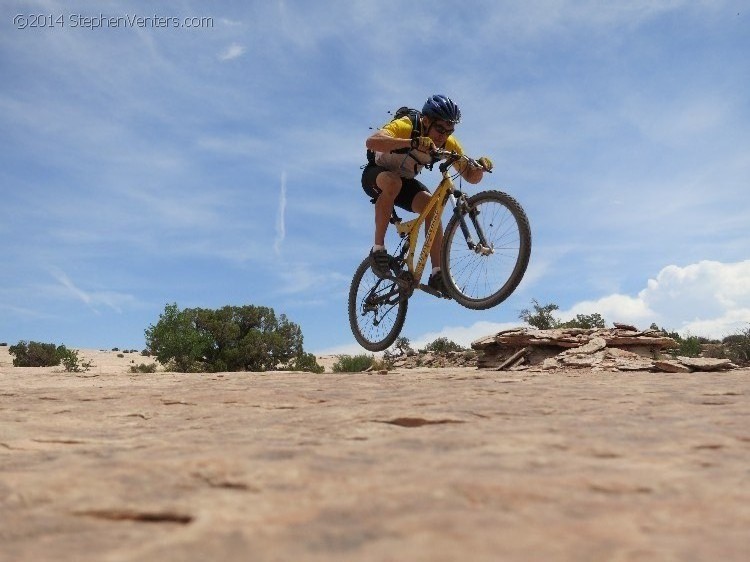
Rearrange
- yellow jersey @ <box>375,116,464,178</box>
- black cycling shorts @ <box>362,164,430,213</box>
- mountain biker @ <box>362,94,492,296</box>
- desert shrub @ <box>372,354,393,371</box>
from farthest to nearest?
desert shrub @ <box>372,354,393,371</box>, black cycling shorts @ <box>362,164,430,213</box>, yellow jersey @ <box>375,116,464,178</box>, mountain biker @ <box>362,94,492,296</box>

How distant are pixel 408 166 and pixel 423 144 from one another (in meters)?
0.77

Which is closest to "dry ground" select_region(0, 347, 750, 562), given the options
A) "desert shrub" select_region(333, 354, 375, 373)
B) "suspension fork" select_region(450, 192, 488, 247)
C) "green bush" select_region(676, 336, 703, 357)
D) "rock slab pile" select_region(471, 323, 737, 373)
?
"suspension fork" select_region(450, 192, 488, 247)

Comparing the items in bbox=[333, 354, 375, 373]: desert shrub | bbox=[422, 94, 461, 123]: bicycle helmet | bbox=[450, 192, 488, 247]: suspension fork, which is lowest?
bbox=[333, 354, 375, 373]: desert shrub

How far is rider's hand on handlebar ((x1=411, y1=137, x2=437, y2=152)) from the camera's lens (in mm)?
6762

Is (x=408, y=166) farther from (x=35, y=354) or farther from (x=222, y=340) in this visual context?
(x=35, y=354)

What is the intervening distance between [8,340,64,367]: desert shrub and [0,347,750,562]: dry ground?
96.1 feet

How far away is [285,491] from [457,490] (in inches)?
17.1

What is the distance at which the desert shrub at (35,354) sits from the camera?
94.7 feet

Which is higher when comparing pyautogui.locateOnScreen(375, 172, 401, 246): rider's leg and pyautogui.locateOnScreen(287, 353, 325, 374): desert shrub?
pyautogui.locateOnScreen(375, 172, 401, 246): rider's leg

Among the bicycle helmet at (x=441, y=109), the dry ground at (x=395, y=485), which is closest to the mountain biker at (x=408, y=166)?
the bicycle helmet at (x=441, y=109)

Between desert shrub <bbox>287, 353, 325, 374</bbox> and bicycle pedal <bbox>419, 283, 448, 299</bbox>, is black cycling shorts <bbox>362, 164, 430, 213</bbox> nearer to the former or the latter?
bicycle pedal <bbox>419, 283, 448, 299</bbox>

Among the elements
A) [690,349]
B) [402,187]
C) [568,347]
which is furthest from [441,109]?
[690,349]

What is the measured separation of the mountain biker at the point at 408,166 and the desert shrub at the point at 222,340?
16832 millimetres

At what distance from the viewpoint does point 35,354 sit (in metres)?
29.2
